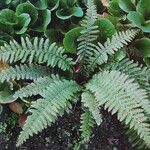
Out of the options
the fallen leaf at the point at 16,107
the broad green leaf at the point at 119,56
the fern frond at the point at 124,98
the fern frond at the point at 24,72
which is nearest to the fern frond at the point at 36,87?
the fern frond at the point at 24,72

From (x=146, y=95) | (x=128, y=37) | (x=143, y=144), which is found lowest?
(x=143, y=144)

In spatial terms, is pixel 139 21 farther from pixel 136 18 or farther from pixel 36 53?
pixel 36 53

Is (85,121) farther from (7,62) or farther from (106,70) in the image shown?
(7,62)

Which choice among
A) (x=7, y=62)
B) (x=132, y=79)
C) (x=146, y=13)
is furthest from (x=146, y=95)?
(x=7, y=62)

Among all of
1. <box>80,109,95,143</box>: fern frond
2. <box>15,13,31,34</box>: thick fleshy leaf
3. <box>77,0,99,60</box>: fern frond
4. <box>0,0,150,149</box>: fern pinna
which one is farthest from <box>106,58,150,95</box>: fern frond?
<box>15,13,31,34</box>: thick fleshy leaf

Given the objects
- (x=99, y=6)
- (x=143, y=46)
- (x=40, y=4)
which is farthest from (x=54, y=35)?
(x=143, y=46)

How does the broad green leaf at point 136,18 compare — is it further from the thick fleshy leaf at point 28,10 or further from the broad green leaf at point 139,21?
the thick fleshy leaf at point 28,10

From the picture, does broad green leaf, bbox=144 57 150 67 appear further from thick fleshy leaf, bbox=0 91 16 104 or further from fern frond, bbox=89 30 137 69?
thick fleshy leaf, bbox=0 91 16 104
